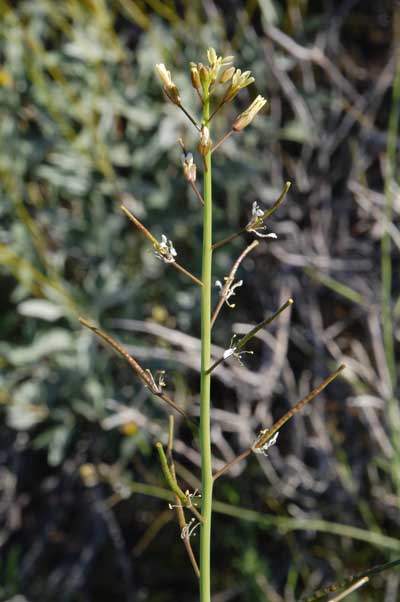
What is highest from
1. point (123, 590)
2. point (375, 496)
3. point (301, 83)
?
point (301, 83)

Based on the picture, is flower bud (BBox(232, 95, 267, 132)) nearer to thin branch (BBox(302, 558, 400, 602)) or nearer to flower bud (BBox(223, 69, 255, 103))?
flower bud (BBox(223, 69, 255, 103))

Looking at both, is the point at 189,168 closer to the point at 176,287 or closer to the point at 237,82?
the point at 237,82

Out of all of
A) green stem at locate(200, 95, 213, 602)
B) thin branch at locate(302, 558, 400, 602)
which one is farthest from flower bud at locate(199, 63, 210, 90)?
thin branch at locate(302, 558, 400, 602)

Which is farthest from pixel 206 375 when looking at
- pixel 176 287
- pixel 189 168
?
pixel 176 287

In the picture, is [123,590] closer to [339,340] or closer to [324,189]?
[339,340]

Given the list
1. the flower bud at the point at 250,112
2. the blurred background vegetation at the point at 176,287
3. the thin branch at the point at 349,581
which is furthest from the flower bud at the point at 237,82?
the blurred background vegetation at the point at 176,287

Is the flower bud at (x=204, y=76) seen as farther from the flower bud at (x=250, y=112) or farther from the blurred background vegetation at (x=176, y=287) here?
the blurred background vegetation at (x=176, y=287)

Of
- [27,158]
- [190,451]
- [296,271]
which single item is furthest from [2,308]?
[296,271]

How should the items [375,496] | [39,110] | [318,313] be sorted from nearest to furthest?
[375,496] < [318,313] < [39,110]
